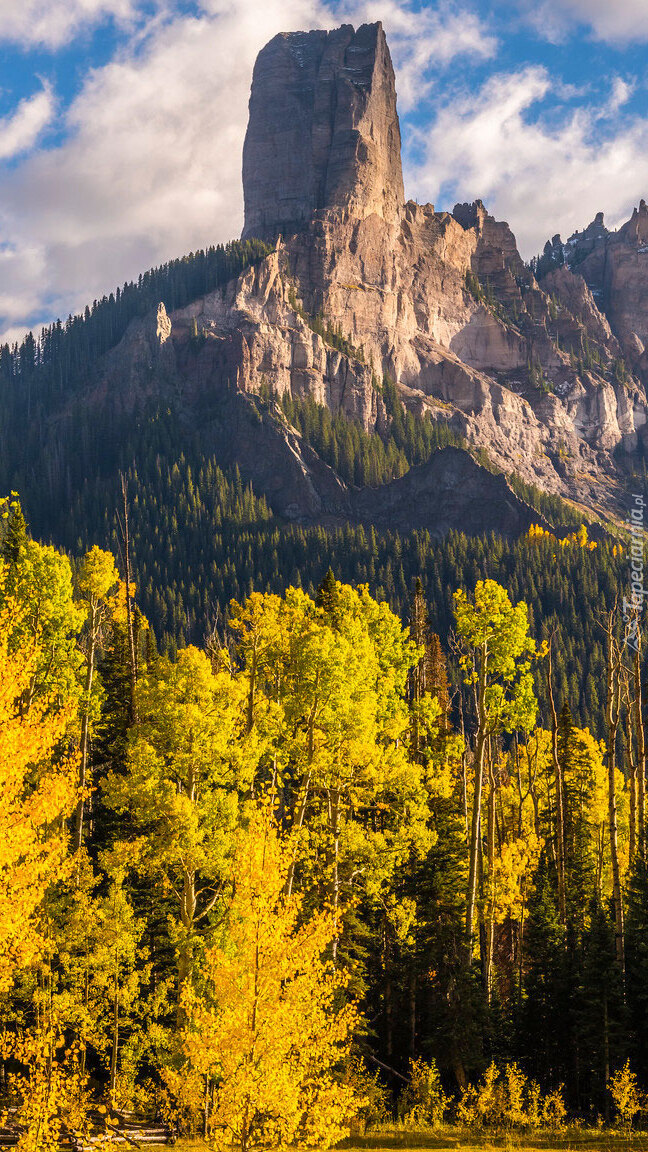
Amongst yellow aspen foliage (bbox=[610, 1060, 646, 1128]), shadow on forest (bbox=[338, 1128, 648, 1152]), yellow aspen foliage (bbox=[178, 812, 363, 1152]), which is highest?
yellow aspen foliage (bbox=[178, 812, 363, 1152])

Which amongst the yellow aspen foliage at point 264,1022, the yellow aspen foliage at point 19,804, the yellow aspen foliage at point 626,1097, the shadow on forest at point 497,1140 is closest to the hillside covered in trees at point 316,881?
the yellow aspen foliage at point 626,1097

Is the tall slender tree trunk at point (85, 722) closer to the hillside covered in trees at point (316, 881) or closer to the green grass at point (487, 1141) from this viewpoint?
the hillside covered in trees at point (316, 881)

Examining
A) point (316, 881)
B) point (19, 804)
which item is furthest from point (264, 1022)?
point (316, 881)

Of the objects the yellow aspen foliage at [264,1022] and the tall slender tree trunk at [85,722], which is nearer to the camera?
the yellow aspen foliage at [264,1022]

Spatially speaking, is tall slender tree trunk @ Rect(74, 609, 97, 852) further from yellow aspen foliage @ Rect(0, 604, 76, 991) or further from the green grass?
yellow aspen foliage @ Rect(0, 604, 76, 991)

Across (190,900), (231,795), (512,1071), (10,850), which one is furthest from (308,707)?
(10,850)

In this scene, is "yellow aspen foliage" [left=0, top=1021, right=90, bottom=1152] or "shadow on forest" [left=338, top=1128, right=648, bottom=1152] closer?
"yellow aspen foliage" [left=0, top=1021, right=90, bottom=1152]

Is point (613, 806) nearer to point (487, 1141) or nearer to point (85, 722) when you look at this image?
point (487, 1141)

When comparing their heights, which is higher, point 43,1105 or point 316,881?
point 316,881

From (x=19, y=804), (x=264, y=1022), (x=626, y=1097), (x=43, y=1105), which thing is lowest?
(x=626, y=1097)

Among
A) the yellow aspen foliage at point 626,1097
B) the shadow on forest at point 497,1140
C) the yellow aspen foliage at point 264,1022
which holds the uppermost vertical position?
the yellow aspen foliage at point 264,1022

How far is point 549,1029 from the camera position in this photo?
31.8 metres

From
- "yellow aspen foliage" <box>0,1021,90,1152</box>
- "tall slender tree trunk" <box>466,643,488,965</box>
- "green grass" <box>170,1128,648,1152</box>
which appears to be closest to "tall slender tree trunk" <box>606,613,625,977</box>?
"tall slender tree trunk" <box>466,643,488,965</box>

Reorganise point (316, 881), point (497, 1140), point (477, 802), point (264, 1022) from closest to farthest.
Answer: point (264, 1022)
point (497, 1140)
point (316, 881)
point (477, 802)
